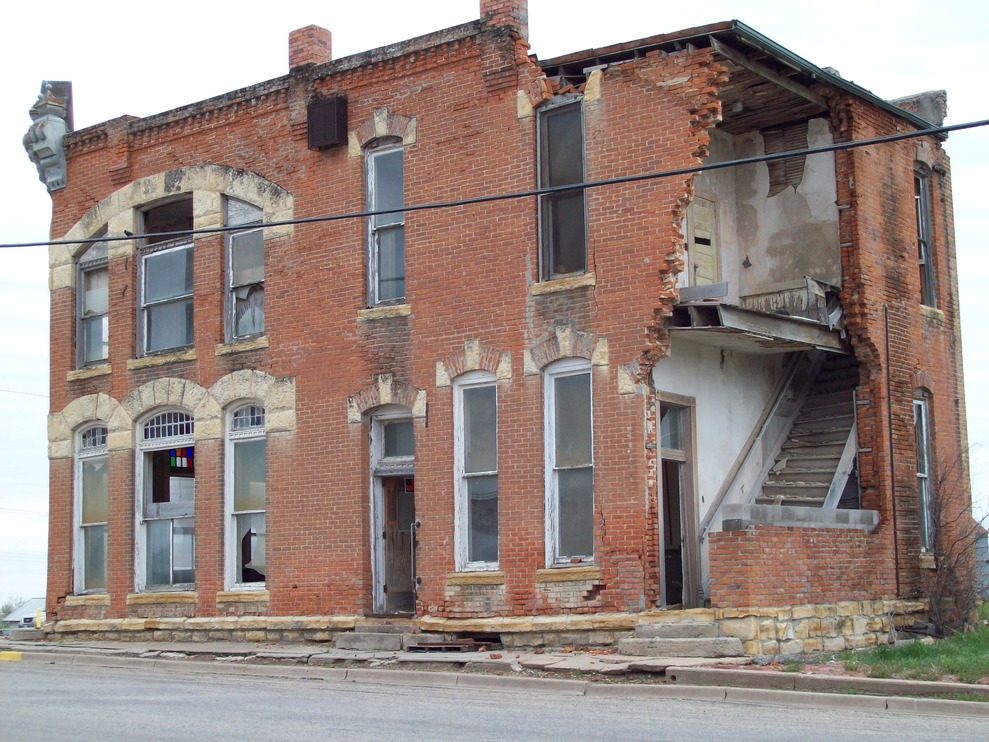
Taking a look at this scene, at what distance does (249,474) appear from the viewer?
21.8 metres

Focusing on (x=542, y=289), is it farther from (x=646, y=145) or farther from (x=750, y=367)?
(x=750, y=367)

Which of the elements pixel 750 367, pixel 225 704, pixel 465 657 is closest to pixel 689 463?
pixel 750 367

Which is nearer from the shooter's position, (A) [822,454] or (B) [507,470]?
(B) [507,470]

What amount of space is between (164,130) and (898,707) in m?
15.8

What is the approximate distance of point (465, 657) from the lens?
16844 mm

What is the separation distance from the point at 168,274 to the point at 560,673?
36.4 ft

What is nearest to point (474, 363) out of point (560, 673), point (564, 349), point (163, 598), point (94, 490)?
point (564, 349)

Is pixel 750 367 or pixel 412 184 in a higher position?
pixel 412 184

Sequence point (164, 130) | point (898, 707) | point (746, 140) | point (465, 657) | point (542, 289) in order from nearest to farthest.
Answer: point (898, 707) < point (465, 657) < point (542, 289) < point (746, 140) < point (164, 130)

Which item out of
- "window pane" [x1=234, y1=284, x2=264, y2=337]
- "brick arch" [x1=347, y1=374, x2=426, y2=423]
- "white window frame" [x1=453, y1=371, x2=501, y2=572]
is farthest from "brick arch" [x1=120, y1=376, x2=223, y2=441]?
"white window frame" [x1=453, y1=371, x2=501, y2=572]

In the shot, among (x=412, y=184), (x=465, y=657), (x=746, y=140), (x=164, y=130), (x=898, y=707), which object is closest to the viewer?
(x=898, y=707)

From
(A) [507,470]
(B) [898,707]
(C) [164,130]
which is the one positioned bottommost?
(B) [898,707]

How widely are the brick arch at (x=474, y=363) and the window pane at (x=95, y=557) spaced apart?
26.0ft

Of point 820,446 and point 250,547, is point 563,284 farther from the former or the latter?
point 250,547
